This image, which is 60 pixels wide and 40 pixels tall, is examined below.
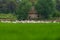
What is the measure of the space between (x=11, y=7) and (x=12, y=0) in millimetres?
1502

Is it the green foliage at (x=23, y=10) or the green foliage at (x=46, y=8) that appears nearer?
the green foliage at (x=23, y=10)

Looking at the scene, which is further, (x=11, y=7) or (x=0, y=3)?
(x=0, y=3)

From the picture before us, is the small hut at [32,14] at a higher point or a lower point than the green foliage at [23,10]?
lower

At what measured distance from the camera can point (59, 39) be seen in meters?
2.61

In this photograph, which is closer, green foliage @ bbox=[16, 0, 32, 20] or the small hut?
green foliage @ bbox=[16, 0, 32, 20]

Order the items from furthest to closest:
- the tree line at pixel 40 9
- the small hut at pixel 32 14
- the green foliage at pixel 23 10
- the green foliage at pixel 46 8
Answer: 1. the small hut at pixel 32 14
2. the green foliage at pixel 46 8
3. the tree line at pixel 40 9
4. the green foliage at pixel 23 10

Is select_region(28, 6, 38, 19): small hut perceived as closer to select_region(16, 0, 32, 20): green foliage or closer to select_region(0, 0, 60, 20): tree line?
select_region(0, 0, 60, 20): tree line

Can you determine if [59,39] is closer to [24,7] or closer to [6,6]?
[24,7]

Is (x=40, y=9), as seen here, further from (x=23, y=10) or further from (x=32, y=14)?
(x=23, y=10)

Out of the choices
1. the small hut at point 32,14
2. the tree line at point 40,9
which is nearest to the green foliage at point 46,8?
the tree line at point 40,9

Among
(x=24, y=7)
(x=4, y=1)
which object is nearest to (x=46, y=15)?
(x=24, y=7)

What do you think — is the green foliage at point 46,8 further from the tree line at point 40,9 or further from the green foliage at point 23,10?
the green foliage at point 23,10

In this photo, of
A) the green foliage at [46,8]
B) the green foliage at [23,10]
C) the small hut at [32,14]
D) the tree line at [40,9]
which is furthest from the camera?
the small hut at [32,14]

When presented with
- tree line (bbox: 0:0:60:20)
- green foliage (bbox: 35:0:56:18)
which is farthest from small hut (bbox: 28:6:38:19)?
green foliage (bbox: 35:0:56:18)
